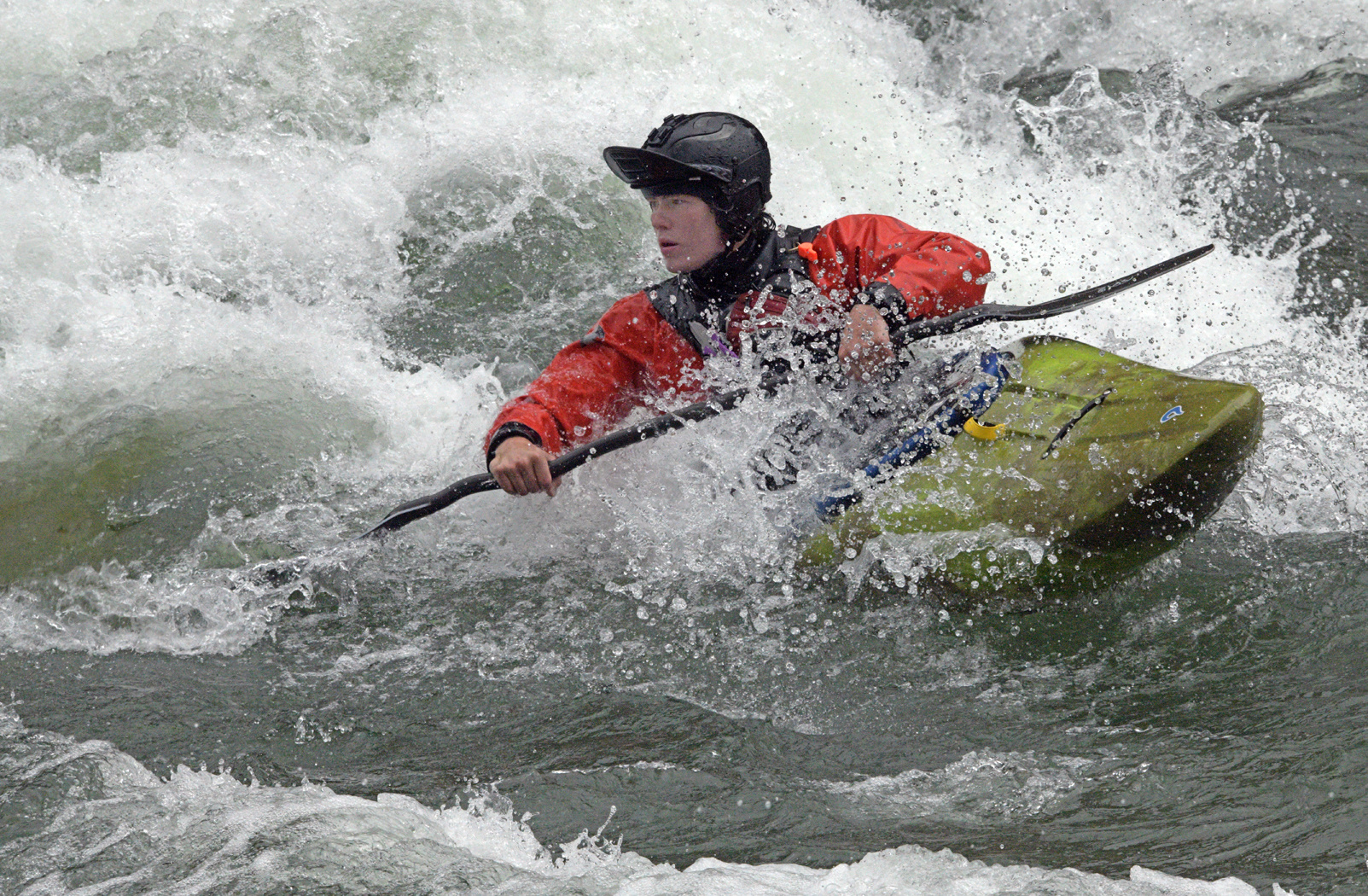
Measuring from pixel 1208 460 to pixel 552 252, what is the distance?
3.23m

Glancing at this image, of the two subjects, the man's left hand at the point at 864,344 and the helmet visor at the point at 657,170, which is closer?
the man's left hand at the point at 864,344

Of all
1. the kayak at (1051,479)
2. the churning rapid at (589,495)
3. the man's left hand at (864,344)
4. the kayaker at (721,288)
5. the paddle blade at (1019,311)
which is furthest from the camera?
the kayaker at (721,288)

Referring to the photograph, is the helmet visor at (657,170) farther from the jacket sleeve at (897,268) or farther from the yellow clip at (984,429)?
the yellow clip at (984,429)

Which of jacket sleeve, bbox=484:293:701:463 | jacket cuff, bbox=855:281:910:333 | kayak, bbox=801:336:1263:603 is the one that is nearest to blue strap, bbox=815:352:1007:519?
kayak, bbox=801:336:1263:603

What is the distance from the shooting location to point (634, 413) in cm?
402

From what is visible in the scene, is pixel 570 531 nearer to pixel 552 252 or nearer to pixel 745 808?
pixel 745 808

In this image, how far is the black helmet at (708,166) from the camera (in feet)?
11.7

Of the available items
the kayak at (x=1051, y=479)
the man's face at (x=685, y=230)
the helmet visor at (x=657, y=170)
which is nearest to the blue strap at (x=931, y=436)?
the kayak at (x=1051, y=479)

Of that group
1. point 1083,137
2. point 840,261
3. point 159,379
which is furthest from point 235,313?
point 1083,137

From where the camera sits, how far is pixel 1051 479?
11.0 feet

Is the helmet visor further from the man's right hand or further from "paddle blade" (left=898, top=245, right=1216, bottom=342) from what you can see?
the man's right hand

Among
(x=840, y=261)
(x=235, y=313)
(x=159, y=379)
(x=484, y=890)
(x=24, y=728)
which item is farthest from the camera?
(x=235, y=313)

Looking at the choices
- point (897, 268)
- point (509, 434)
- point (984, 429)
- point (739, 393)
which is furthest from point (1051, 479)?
point (509, 434)

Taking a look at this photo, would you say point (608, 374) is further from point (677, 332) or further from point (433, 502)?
point (433, 502)
